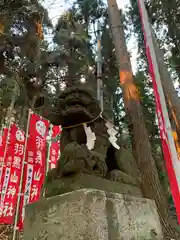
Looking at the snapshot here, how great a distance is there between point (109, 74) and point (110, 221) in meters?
7.41

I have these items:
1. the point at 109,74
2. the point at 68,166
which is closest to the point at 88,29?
the point at 109,74

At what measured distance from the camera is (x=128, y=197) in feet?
5.26

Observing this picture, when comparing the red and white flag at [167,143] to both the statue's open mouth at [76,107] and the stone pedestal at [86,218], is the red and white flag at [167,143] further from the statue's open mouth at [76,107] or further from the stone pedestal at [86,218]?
the statue's open mouth at [76,107]

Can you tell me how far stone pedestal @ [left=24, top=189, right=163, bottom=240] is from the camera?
128 centimetres

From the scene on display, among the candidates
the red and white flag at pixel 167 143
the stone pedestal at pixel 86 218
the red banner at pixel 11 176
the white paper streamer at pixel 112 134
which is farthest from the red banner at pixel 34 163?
the stone pedestal at pixel 86 218

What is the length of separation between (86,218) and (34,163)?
3.86 meters

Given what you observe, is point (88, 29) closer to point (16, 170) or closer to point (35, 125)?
point (35, 125)

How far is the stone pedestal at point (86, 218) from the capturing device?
4.20ft

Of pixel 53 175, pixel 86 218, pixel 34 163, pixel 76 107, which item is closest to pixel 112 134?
pixel 76 107

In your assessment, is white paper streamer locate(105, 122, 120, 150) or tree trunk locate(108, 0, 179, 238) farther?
tree trunk locate(108, 0, 179, 238)

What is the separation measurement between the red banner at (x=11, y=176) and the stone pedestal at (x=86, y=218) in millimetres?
3303

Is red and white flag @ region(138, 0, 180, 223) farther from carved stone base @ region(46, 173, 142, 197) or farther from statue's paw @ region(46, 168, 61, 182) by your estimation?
statue's paw @ region(46, 168, 61, 182)

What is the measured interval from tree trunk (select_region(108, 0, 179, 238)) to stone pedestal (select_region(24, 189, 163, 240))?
7.48 ft

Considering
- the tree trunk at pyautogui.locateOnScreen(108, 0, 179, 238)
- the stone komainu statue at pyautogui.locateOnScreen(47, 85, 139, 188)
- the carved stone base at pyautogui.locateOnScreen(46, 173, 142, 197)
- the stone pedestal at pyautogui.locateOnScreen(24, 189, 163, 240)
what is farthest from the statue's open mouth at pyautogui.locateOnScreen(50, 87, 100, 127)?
the tree trunk at pyautogui.locateOnScreen(108, 0, 179, 238)
